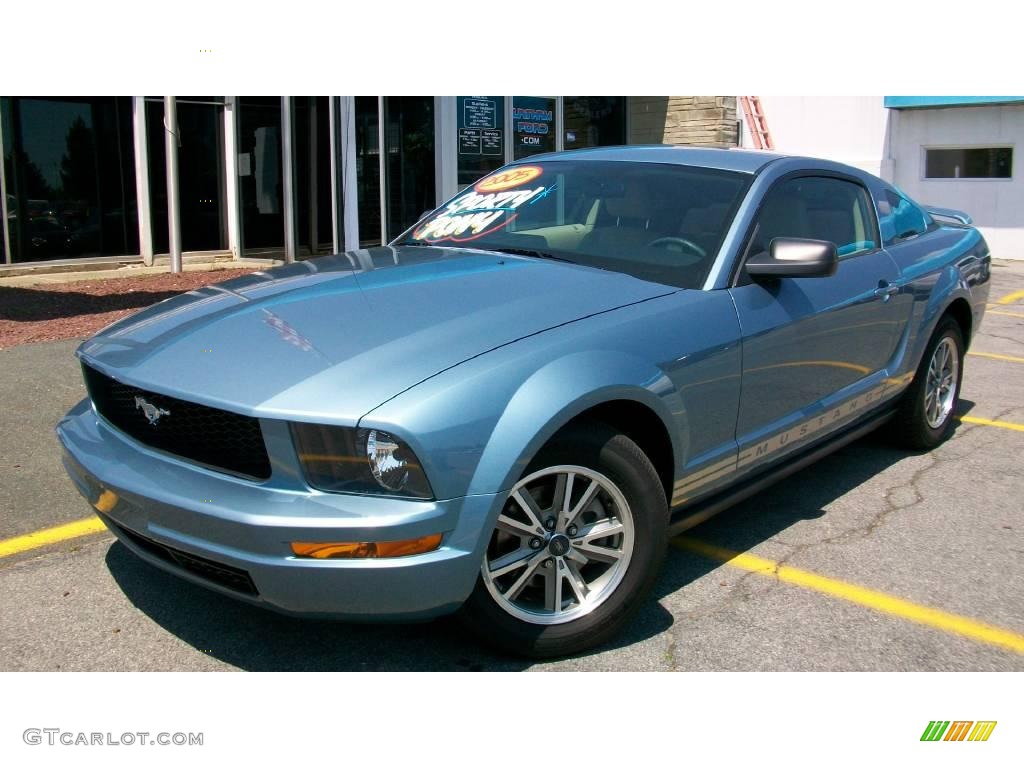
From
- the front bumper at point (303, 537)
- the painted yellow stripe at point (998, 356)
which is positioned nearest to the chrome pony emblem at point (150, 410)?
the front bumper at point (303, 537)

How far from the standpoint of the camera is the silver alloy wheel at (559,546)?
2.92 meters

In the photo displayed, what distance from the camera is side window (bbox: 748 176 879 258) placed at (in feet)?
13.2

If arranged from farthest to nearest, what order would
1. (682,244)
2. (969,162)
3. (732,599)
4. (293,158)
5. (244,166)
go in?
(969,162)
(244,166)
(293,158)
(682,244)
(732,599)

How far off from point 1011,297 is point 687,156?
32.7 ft

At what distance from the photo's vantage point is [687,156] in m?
4.34

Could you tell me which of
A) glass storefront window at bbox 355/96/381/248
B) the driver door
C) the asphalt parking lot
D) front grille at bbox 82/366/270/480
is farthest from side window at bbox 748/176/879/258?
glass storefront window at bbox 355/96/381/248

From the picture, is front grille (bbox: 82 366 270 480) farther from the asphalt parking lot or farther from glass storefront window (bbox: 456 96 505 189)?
glass storefront window (bbox: 456 96 505 189)

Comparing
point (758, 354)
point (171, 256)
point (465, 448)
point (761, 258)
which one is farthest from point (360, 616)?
point (171, 256)

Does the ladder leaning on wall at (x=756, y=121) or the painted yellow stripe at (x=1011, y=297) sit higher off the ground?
the ladder leaning on wall at (x=756, y=121)

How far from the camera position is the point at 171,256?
1216cm

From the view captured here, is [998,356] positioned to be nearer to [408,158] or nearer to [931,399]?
[931,399]

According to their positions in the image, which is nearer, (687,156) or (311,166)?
(687,156)

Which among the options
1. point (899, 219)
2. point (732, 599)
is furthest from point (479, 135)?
point (732, 599)
